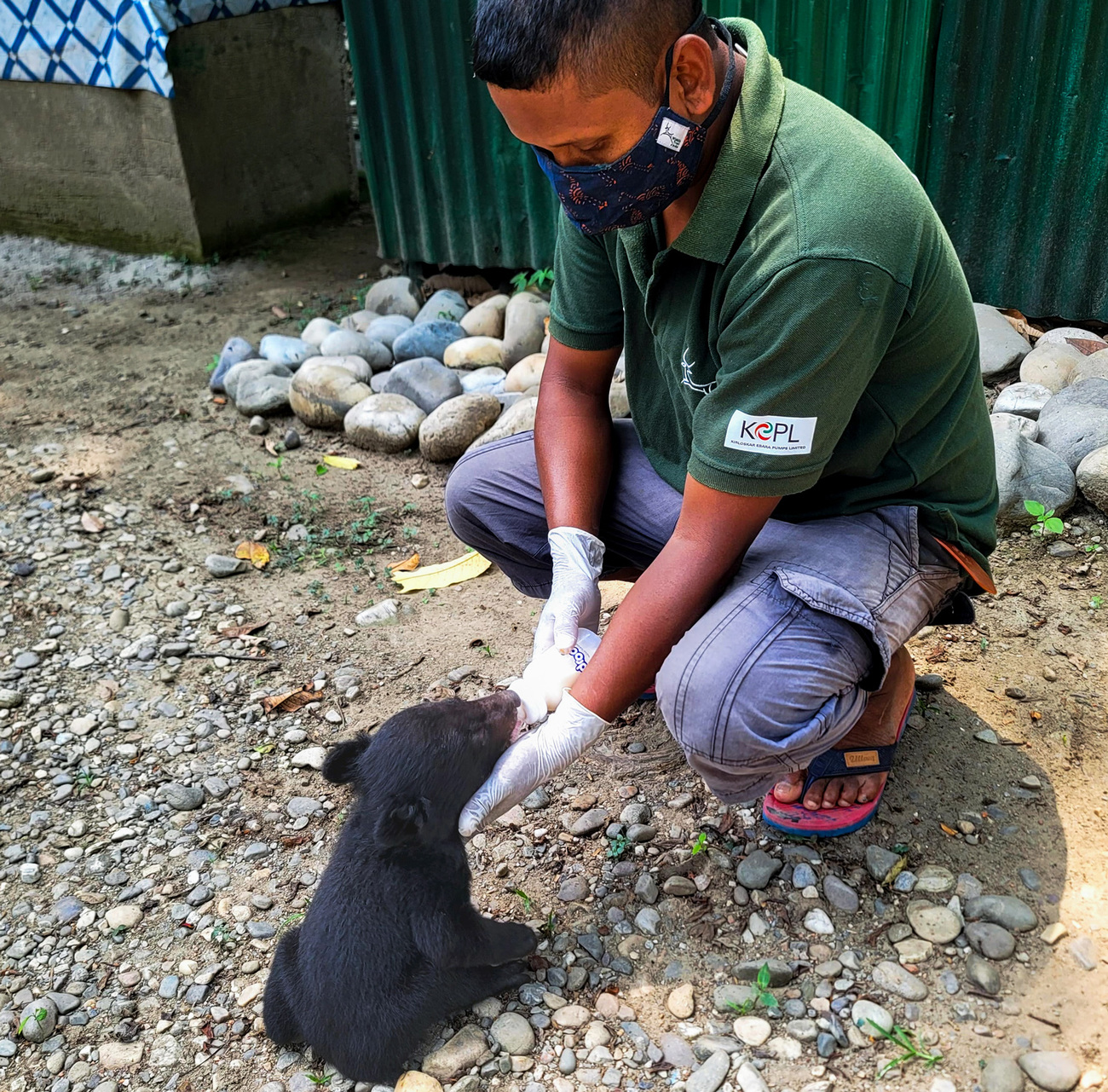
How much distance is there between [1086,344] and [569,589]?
2971mm

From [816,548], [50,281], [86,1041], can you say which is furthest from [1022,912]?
[50,281]

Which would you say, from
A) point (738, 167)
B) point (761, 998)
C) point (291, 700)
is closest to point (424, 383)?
point (291, 700)

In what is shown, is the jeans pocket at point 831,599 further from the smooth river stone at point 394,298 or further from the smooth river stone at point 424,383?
the smooth river stone at point 394,298

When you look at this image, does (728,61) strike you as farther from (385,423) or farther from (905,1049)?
(385,423)

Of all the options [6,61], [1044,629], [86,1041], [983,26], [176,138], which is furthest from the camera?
[6,61]

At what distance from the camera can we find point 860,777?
2.56 m

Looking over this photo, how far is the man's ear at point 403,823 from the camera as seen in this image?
224 centimetres

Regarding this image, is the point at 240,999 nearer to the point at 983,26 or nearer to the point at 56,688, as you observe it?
the point at 56,688

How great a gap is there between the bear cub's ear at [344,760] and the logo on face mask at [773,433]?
1152 millimetres

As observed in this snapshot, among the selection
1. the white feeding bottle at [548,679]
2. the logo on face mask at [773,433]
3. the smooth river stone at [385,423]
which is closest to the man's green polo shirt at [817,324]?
the logo on face mask at [773,433]

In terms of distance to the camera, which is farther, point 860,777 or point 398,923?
point 860,777

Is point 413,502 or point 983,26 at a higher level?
point 983,26

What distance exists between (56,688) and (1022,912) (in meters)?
3.05

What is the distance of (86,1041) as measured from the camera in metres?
2.43
